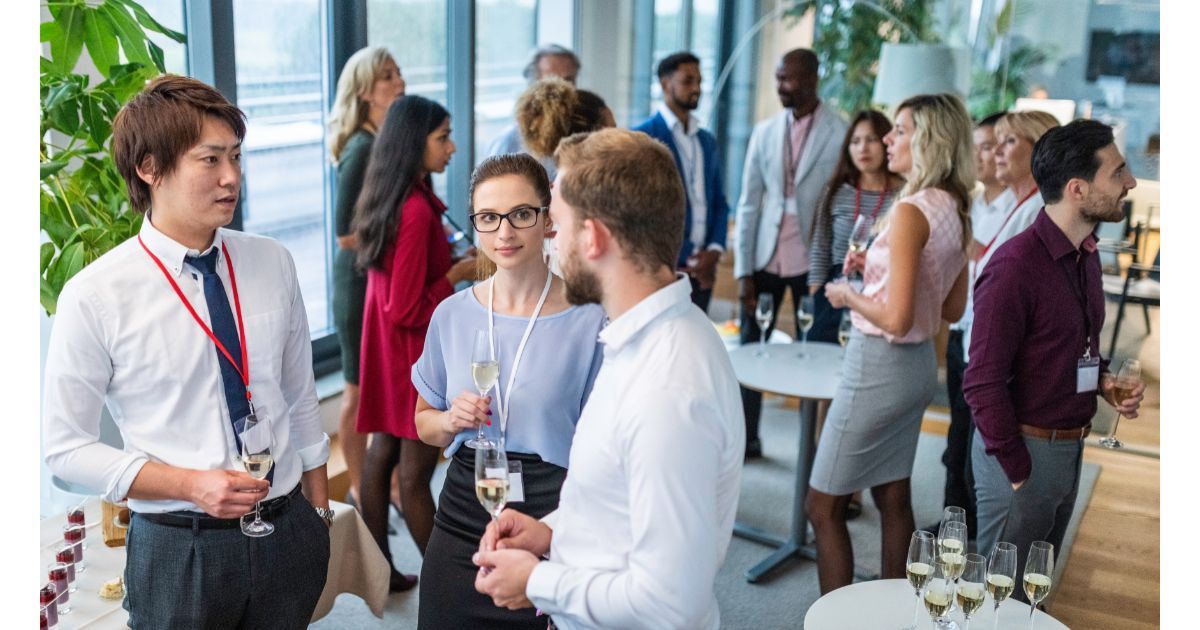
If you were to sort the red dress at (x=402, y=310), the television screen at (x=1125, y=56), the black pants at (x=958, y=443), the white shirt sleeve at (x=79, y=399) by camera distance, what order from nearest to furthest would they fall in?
the white shirt sleeve at (x=79, y=399) → the red dress at (x=402, y=310) → the black pants at (x=958, y=443) → the television screen at (x=1125, y=56)

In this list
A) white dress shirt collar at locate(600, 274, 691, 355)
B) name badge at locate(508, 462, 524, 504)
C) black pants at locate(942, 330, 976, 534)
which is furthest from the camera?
black pants at locate(942, 330, 976, 534)

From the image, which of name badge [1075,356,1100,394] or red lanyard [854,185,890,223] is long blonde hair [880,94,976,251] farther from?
red lanyard [854,185,890,223]

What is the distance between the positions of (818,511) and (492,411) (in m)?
1.46

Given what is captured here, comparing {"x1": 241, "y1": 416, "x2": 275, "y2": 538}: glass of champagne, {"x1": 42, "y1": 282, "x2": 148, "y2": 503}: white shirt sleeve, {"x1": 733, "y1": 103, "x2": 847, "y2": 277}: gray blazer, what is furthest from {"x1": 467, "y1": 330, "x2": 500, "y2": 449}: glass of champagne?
{"x1": 733, "y1": 103, "x2": 847, "y2": 277}: gray blazer

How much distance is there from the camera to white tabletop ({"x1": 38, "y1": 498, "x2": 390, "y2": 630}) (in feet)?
7.63

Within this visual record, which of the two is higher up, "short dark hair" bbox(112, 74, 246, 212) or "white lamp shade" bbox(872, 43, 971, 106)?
"white lamp shade" bbox(872, 43, 971, 106)

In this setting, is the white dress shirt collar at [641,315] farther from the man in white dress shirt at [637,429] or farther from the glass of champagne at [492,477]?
the glass of champagne at [492,477]

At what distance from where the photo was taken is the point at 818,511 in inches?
127

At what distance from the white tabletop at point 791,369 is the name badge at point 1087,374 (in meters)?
0.95

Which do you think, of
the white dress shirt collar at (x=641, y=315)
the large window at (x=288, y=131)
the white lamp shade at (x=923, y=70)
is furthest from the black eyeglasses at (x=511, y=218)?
the white lamp shade at (x=923, y=70)

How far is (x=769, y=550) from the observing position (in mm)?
4043

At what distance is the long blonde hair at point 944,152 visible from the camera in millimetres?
3021

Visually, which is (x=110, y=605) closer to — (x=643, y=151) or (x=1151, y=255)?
(x=643, y=151)

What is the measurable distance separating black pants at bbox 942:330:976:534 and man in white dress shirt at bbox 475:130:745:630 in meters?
→ 2.45
